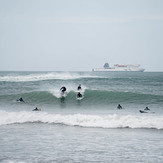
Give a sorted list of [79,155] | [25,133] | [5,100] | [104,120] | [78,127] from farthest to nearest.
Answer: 1. [5,100]
2. [104,120]
3. [78,127]
4. [25,133]
5. [79,155]

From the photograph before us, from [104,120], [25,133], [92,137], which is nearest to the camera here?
[92,137]

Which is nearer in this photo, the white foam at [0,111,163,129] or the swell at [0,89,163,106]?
the white foam at [0,111,163,129]

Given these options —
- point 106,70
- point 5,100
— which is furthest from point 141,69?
point 5,100

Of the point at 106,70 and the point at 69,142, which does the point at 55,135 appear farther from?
the point at 106,70

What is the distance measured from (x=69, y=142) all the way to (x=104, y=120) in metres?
4.74

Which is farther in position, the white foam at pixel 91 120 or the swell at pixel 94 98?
the swell at pixel 94 98

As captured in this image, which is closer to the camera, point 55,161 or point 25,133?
point 55,161

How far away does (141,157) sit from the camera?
875cm

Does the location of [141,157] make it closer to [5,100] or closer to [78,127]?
[78,127]

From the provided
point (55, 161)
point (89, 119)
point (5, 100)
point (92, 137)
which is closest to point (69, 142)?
point (92, 137)

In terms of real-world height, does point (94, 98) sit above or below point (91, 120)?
above

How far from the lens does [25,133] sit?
1230cm

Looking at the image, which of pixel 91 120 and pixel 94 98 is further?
pixel 94 98

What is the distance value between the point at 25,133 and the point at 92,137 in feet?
10.5
